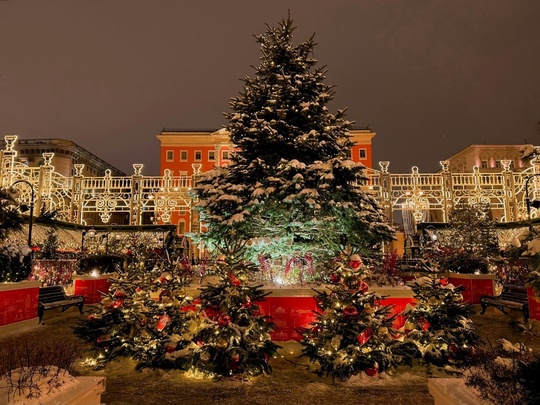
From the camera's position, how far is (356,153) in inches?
2104

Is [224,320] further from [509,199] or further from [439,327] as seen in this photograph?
[509,199]

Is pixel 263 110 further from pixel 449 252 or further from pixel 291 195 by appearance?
pixel 449 252

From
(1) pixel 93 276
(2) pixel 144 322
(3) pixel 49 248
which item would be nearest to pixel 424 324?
(2) pixel 144 322

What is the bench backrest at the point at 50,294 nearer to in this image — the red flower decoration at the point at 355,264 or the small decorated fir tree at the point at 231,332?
the small decorated fir tree at the point at 231,332

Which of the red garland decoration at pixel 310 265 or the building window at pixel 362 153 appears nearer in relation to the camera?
the red garland decoration at pixel 310 265

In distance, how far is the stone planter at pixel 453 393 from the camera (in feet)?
9.90

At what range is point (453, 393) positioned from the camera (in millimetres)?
3211

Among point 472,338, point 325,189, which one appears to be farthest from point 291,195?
point 472,338

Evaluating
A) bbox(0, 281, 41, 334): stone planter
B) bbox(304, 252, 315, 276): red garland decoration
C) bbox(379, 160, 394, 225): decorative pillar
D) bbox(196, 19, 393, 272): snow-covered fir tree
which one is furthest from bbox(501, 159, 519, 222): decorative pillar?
bbox(0, 281, 41, 334): stone planter

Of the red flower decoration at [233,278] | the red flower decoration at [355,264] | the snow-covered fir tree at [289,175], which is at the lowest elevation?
the red flower decoration at [233,278]

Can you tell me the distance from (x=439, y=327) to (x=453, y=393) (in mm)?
4066

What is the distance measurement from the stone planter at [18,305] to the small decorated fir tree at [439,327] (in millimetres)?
8971

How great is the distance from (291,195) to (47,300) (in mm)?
7776

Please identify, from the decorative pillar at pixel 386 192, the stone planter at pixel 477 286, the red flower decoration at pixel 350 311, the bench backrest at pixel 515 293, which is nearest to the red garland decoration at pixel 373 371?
the red flower decoration at pixel 350 311
